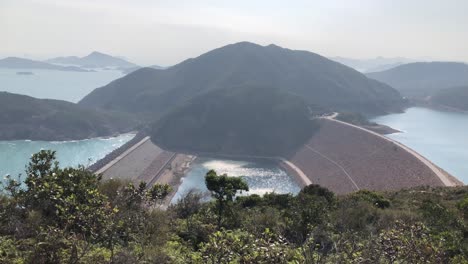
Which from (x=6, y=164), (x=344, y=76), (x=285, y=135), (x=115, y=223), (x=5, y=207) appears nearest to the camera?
(x=115, y=223)

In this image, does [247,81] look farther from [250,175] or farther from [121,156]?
[121,156]

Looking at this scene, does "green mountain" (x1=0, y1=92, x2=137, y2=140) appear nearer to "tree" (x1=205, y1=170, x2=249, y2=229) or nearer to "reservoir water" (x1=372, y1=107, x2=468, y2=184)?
"reservoir water" (x1=372, y1=107, x2=468, y2=184)

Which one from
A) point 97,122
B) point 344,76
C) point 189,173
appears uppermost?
point 344,76

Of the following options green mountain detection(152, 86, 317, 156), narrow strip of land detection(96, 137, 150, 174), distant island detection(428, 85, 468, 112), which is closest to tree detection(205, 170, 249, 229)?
narrow strip of land detection(96, 137, 150, 174)

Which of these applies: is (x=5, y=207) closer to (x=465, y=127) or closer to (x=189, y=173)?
(x=189, y=173)

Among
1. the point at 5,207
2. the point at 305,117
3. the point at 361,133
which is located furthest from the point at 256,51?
the point at 5,207

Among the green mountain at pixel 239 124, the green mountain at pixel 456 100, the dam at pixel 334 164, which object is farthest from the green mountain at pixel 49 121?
the green mountain at pixel 456 100
